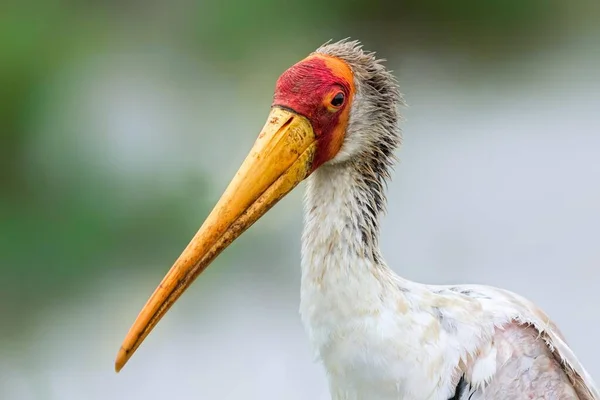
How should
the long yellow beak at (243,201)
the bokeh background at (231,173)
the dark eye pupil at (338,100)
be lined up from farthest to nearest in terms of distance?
1. the bokeh background at (231,173)
2. the dark eye pupil at (338,100)
3. the long yellow beak at (243,201)

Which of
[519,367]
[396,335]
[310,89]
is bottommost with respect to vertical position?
[396,335]

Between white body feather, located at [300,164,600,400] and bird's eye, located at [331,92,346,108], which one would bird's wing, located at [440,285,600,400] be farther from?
bird's eye, located at [331,92,346,108]

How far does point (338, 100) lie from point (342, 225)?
0.33 metres

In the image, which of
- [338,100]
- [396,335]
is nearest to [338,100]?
[338,100]

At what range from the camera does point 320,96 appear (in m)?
2.62

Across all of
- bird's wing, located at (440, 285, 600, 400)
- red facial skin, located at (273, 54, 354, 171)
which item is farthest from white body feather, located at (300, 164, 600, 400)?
red facial skin, located at (273, 54, 354, 171)

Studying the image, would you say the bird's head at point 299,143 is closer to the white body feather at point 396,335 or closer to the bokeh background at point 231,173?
the white body feather at point 396,335

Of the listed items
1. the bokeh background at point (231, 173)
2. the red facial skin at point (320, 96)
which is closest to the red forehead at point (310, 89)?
the red facial skin at point (320, 96)

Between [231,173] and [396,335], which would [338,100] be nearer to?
[396,335]

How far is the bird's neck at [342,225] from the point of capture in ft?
8.82

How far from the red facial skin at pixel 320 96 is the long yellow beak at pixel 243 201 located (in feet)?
0.09

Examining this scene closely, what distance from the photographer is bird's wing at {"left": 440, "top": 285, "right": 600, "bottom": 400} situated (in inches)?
105

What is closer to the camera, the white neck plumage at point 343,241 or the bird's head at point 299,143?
the bird's head at point 299,143

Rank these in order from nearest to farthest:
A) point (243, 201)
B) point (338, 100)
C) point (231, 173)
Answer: point (243, 201) < point (338, 100) < point (231, 173)
